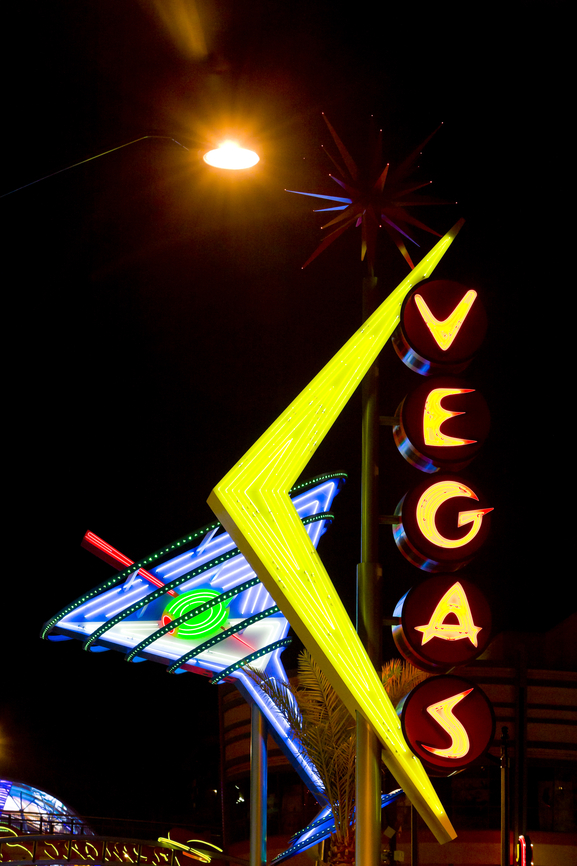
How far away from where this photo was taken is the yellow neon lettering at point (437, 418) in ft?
31.5

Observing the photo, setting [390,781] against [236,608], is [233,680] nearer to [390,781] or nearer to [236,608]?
[236,608]

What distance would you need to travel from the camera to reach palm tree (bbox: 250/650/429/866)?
13242mm

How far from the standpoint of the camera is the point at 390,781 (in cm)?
2509

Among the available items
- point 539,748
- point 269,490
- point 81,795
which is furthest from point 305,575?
point 81,795

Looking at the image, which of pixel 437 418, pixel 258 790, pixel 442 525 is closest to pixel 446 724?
pixel 442 525

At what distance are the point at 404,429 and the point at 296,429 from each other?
4.15 feet

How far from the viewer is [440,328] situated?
1020 cm

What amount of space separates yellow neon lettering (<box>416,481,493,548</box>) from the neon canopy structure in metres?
10.1

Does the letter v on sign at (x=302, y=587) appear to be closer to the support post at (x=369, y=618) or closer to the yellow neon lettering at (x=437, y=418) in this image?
the support post at (x=369, y=618)

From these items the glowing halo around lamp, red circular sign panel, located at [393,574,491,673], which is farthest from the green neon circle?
the glowing halo around lamp

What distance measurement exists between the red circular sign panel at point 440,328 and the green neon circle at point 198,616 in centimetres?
1140

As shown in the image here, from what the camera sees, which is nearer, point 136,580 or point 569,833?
point 136,580

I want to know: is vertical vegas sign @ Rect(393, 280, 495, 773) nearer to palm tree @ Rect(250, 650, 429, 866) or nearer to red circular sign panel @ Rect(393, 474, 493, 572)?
red circular sign panel @ Rect(393, 474, 493, 572)

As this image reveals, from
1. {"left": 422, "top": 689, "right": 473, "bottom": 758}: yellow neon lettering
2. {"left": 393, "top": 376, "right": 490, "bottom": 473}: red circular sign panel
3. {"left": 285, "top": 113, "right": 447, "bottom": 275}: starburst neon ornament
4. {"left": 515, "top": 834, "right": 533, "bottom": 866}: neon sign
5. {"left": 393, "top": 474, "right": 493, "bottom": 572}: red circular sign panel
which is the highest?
{"left": 285, "top": 113, "right": 447, "bottom": 275}: starburst neon ornament
